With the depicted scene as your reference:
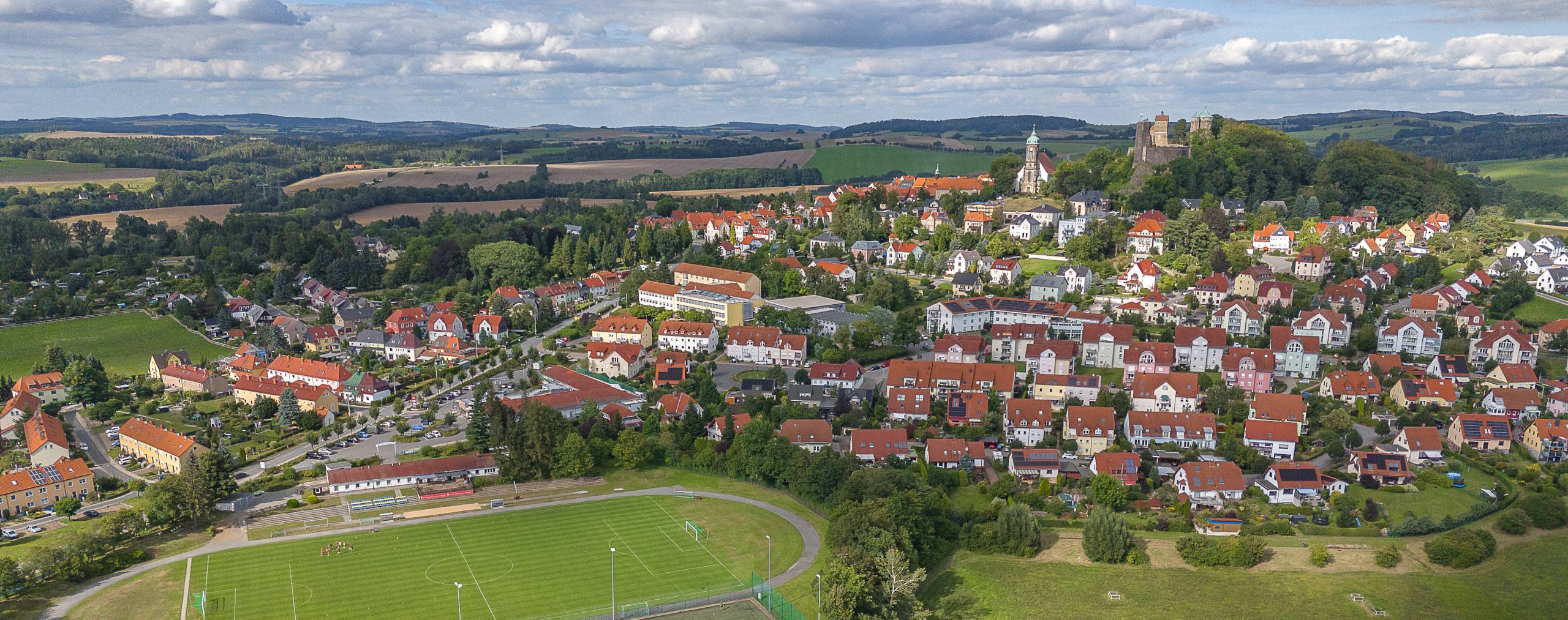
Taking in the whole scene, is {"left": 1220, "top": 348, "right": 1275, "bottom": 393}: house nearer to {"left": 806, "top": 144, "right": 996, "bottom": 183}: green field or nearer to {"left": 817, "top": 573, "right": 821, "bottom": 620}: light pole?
{"left": 817, "top": 573, "right": 821, "bottom": 620}: light pole

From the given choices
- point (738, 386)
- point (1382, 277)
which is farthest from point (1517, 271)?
point (738, 386)

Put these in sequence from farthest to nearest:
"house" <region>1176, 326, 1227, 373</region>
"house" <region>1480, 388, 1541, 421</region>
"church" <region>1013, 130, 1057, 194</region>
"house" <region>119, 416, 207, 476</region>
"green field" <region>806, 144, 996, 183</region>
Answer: "green field" <region>806, 144, 996, 183</region> < "church" <region>1013, 130, 1057, 194</region> < "house" <region>1176, 326, 1227, 373</region> < "house" <region>1480, 388, 1541, 421</region> < "house" <region>119, 416, 207, 476</region>

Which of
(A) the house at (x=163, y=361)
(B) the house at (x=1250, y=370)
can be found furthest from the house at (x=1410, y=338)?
(A) the house at (x=163, y=361)

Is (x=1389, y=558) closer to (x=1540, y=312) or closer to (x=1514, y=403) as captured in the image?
(x=1514, y=403)

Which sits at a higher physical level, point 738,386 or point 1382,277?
point 1382,277

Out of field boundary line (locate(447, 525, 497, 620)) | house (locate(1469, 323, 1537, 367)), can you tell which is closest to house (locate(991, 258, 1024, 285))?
house (locate(1469, 323, 1537, 367))

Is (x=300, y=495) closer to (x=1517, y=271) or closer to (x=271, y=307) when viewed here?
(x=271, y=307)

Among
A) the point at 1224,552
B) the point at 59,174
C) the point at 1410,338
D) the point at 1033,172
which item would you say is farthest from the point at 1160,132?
the point at 59,174
